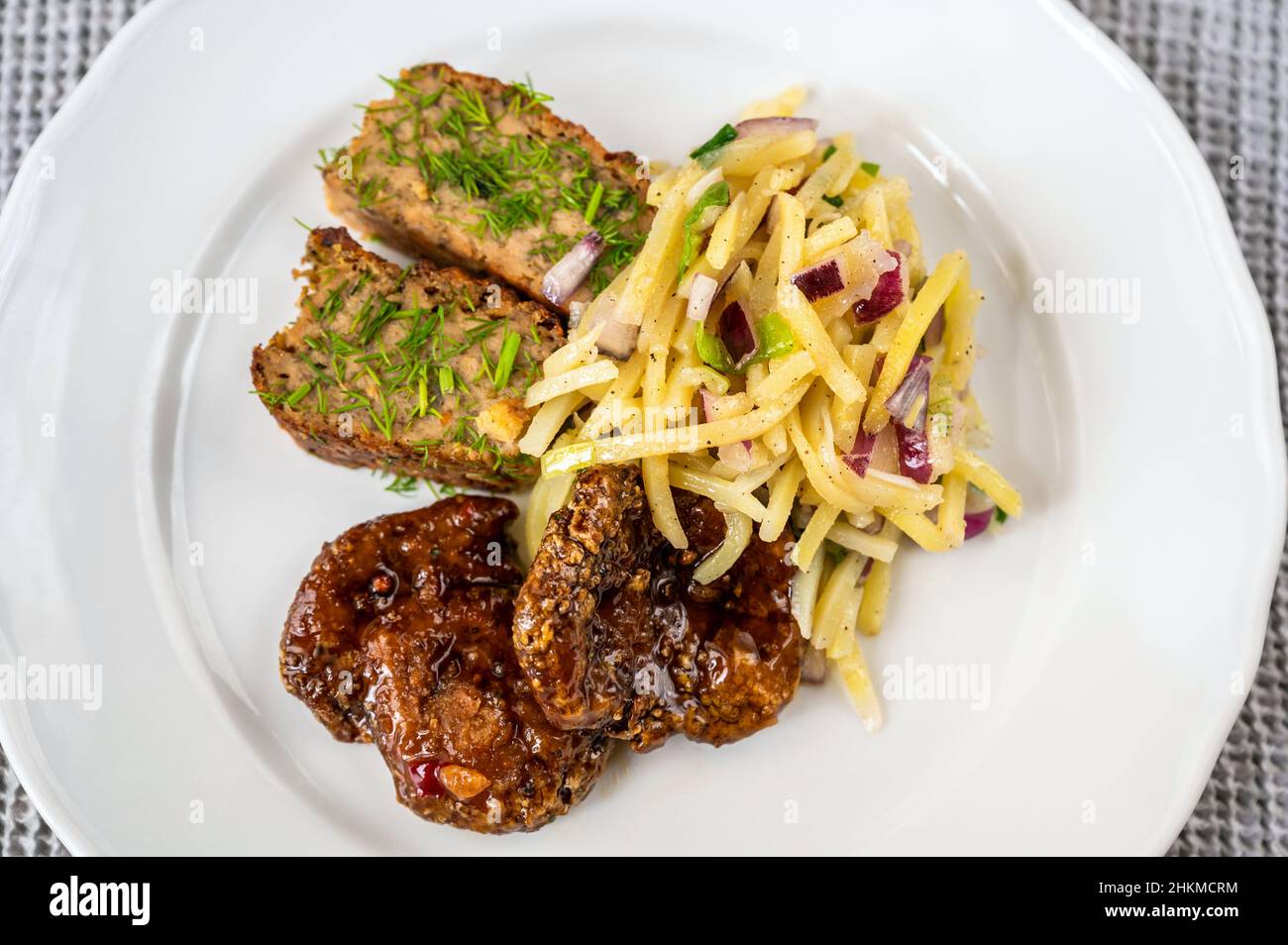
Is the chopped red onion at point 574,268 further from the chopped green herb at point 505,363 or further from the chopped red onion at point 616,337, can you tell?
the chopped red onion at point 616,337

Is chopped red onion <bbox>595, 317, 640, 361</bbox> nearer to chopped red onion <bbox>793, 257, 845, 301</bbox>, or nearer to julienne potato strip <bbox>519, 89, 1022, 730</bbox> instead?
julienne potato strip <bbox>519, 89, 1022, 730</bbox>

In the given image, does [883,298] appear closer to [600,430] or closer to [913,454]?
[913,454]

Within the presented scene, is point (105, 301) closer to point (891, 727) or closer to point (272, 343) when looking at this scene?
point (272, 343)

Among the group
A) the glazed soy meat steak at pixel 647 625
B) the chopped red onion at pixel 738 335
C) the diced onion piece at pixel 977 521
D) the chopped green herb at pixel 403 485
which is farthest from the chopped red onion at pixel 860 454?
the chopped green herb at pixel 403 485

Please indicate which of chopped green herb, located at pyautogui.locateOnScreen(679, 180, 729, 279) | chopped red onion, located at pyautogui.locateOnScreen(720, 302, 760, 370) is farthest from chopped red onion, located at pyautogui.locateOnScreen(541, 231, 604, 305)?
chopped red onion, located at pyautogui.locateOnScreen(720, 302, 760, 370)
